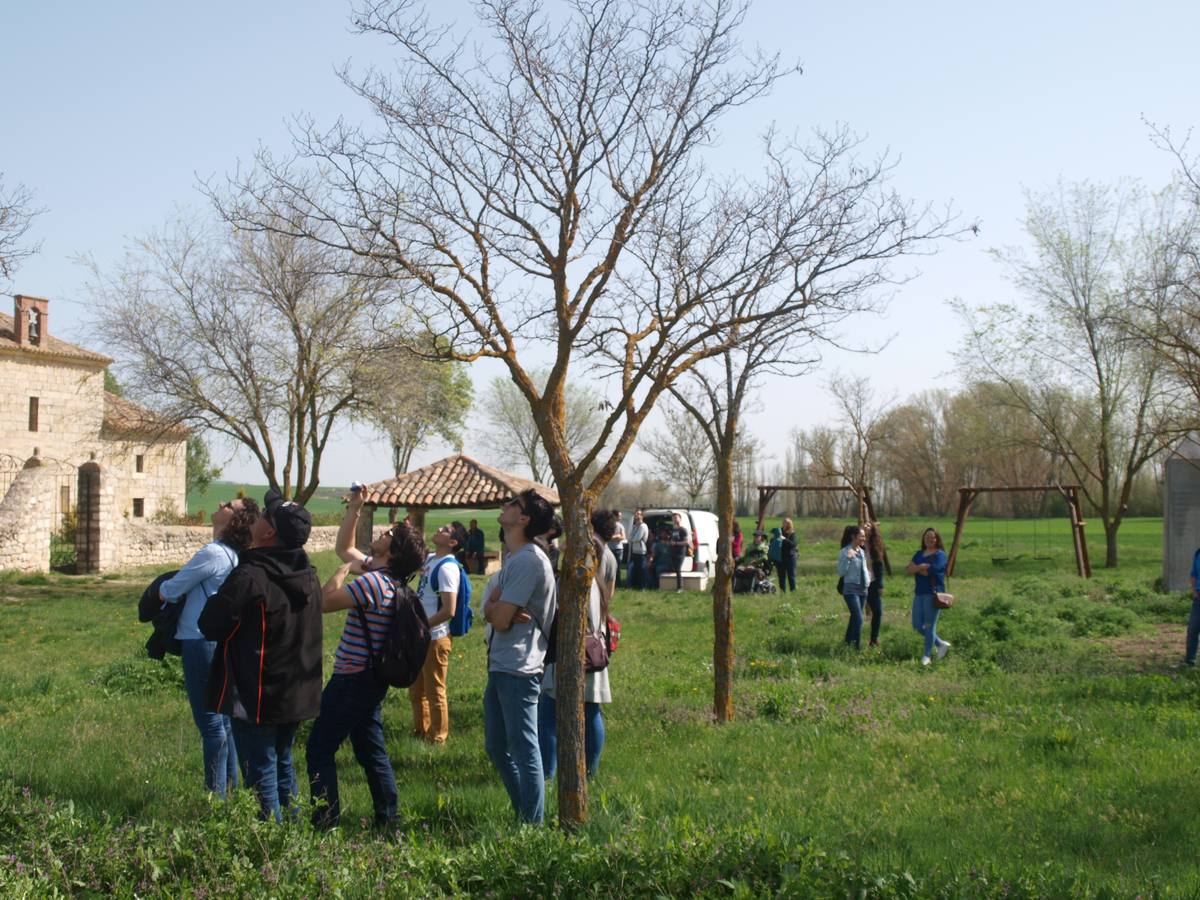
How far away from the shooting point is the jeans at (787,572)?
24.5 m

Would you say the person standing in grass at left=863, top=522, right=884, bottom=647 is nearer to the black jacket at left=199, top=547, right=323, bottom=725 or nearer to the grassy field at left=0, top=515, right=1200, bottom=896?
the grassy field at left=0, top=515, right=1200, bottom=896

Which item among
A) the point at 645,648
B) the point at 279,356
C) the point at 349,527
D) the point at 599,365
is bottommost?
the point at 645,648

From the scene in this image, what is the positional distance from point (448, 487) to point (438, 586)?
19193mm

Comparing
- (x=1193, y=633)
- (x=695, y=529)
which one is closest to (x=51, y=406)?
→ (x=695, y=529)

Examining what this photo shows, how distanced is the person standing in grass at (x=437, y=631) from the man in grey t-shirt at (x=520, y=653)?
75.9 inches

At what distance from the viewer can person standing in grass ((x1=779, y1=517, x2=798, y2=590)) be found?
2441cm

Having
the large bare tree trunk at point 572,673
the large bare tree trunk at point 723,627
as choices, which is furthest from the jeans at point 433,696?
the large bare tree trunk at point 572,673

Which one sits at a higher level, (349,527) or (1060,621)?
(349,527)

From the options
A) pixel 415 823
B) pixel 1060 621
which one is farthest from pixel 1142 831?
pixel 1060 621

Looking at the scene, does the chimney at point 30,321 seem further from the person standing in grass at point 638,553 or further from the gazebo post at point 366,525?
the person standing in grass at point 638,553

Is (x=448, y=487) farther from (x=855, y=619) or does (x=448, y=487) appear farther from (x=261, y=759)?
(x=261, y=759)

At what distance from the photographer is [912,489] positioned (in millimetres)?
62719

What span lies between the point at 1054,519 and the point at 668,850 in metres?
58.8

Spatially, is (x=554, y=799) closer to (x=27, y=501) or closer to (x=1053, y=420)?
(x=27, y=501)
